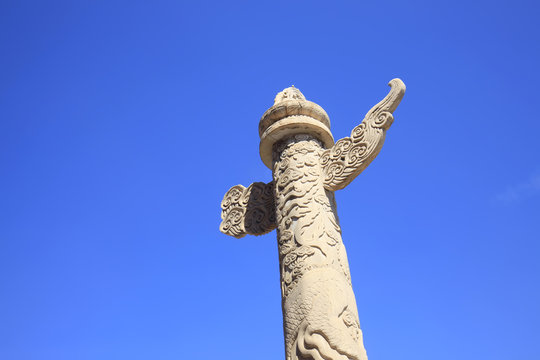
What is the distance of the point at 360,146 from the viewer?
5.27 m

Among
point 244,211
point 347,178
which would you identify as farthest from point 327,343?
point 244,211

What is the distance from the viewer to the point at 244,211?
235 inches

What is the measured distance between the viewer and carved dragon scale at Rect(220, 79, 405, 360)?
4.07 meters

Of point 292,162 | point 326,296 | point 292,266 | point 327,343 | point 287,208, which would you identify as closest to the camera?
point 327,343

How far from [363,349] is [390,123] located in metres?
2.60

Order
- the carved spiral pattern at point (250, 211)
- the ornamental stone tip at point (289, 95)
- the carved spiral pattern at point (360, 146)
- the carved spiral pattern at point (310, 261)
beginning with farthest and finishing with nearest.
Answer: the ornamental stone tip at point (289, 95)
the carved spiral pattern at point (250, 211)
the carved spiral pattern at point (360, 146)
the carved spiral pattern at point (310, 261)

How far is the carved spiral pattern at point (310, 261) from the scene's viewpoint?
3977mm

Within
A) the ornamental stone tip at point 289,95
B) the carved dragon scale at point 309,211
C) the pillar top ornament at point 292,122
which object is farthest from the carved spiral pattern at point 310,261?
the ornamental stone tip at point 289,95

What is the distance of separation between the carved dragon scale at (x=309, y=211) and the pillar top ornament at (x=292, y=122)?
0.5 inches

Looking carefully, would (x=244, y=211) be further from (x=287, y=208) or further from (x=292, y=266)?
(x=292, y=266)

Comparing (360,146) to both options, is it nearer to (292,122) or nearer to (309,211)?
(292,122)

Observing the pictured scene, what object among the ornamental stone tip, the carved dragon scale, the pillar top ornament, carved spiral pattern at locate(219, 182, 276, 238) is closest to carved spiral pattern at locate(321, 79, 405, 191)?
the carved dragon scale

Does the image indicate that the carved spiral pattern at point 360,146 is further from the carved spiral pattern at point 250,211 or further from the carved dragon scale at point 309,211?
the carved spiral pattern at point 250,211

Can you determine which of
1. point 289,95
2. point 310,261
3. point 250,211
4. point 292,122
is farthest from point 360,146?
point 250,211
